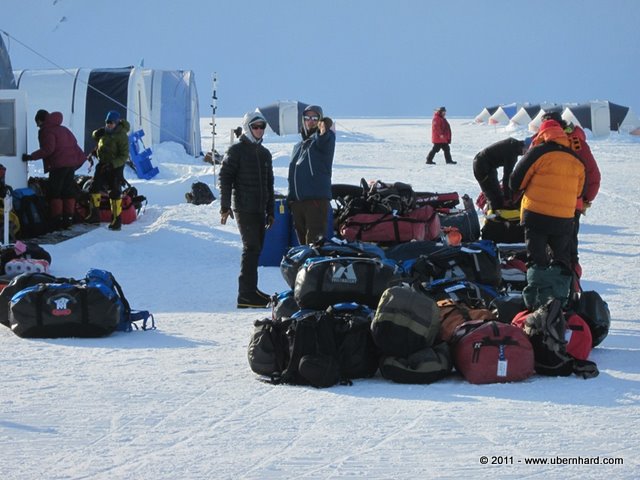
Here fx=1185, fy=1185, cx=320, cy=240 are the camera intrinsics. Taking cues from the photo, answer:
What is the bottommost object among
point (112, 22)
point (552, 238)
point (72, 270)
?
point (72, 270)

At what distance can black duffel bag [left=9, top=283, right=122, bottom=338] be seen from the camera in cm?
722

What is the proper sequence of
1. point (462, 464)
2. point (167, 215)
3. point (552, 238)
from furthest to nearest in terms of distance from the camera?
point (167, 215)
point (552, 238)
point (462, 464)

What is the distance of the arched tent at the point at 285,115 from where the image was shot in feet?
117

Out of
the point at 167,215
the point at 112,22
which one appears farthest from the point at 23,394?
the point at 112,22

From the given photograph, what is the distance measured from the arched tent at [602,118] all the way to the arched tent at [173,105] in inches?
529

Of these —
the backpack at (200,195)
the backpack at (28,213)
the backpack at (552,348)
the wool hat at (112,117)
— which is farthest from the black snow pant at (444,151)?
the backpack at (552,348)

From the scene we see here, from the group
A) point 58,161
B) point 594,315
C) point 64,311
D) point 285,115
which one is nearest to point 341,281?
point 594,315

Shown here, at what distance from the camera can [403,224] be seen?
1030 centimetres

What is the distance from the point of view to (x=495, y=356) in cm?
588

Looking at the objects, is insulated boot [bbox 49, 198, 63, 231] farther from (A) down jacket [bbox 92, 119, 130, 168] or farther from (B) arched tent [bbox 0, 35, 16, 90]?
(B) arched tent [bbox 0, 35, 16, 90]

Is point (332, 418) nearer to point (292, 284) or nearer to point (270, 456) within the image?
point (270, 456)

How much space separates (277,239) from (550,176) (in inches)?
147

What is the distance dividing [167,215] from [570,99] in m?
105

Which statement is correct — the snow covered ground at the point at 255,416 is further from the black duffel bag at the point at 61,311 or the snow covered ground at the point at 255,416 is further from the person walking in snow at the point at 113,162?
the person walking in snow at the point at 113,162
